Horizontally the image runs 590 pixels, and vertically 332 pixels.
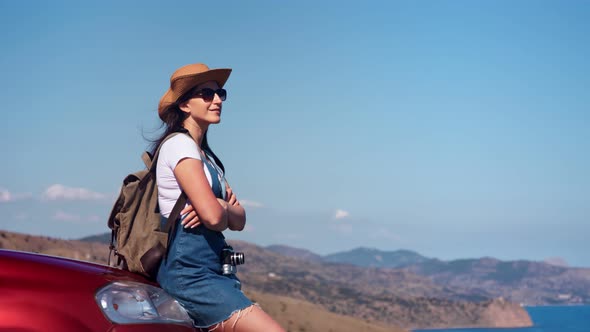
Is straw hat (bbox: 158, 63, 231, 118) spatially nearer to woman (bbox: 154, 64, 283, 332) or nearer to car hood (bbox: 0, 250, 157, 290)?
woman (bbox: 154, 64, 283, 332)

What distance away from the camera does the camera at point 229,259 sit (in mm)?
3920

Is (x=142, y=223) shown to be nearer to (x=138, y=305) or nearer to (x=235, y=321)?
(x=138, y=305)

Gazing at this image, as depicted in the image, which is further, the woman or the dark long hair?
the dark long hair

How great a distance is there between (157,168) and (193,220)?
376 mm

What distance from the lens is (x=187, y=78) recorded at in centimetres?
428

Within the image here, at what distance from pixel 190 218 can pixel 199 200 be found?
0.13 m

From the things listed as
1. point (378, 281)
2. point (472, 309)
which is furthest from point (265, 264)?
point (378, 281)

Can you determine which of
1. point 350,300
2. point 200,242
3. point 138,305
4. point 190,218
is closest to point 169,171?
point 190,218

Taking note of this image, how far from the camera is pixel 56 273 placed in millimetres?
3375

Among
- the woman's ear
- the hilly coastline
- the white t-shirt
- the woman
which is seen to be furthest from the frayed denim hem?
the hilly coastline

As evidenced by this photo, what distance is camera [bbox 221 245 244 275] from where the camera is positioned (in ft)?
12.9

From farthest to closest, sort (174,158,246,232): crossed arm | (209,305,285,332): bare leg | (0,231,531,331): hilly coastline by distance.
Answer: (0,231,531,331): hilly coastline, (174,158,246,232): crossed arm, (209,305,285,332): bare leg

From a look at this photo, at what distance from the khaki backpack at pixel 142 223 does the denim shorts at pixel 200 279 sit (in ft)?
0.19

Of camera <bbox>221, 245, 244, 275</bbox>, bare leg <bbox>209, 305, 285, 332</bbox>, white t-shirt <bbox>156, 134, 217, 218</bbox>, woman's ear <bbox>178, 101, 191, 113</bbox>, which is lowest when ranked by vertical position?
bare leg <bbox>209, 305, 285, 332</bbox>
